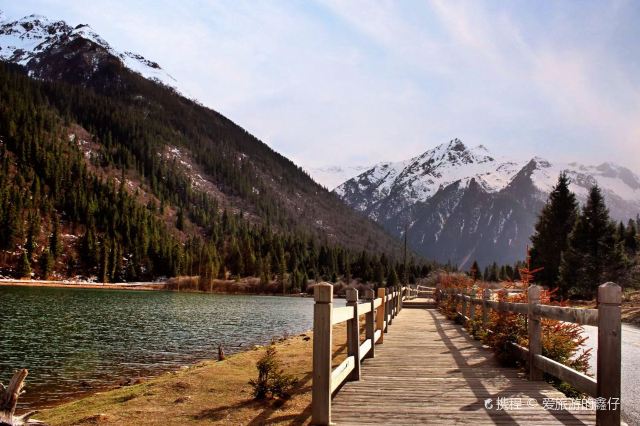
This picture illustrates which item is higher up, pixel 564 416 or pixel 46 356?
pixel 564 416

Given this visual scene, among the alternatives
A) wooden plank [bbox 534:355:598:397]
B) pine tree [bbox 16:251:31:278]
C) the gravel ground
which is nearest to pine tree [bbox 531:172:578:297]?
the gravel ground

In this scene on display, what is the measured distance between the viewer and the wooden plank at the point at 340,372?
6971 millimetres

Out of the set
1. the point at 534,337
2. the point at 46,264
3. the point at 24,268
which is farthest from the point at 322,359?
the point at 46,264

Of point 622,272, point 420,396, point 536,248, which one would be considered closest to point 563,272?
point 622,272

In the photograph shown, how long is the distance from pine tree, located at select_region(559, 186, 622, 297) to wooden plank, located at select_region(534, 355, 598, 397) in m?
41.1

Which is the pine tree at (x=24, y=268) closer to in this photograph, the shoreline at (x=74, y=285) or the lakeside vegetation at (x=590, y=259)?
the shoreline at (x=74, y=285)

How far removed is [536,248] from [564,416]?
54.6 meters

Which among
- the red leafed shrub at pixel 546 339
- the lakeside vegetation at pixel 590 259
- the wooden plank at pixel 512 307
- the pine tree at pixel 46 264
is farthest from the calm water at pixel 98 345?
the pine tree at pixel 46 264

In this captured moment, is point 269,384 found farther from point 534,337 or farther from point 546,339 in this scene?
point 546,339

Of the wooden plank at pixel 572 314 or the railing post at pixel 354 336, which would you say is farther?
the railing post at pixel 354 336

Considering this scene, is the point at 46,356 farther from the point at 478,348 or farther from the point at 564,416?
the point at 564,416

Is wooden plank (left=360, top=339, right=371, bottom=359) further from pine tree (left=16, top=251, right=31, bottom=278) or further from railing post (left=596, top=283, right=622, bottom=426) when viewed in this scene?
pine tree (left=16, top=251, right=31, bottom=278)

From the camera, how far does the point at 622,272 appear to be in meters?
46.2

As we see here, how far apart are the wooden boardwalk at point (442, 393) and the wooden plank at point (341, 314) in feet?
3.66
